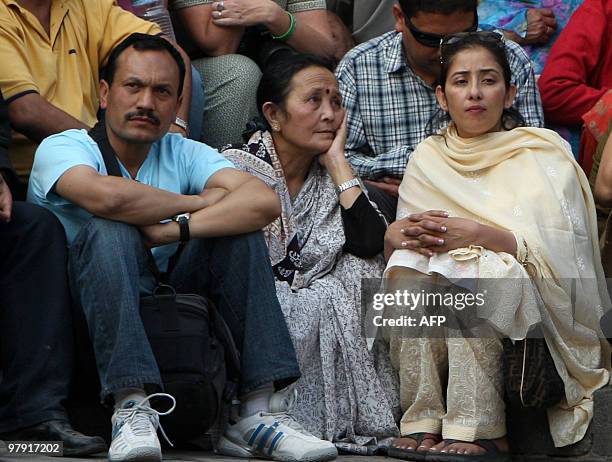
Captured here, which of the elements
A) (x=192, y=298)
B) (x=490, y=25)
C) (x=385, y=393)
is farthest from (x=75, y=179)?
(x=490, y=25)

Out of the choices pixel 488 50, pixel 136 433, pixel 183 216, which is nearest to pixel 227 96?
pixel 488 50

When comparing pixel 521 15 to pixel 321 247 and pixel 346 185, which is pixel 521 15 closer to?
pixel 346 185

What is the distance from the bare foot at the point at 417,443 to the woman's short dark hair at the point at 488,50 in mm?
1203

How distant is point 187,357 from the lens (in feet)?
13.7

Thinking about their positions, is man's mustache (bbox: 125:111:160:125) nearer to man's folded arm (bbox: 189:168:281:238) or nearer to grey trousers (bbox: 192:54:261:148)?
man's folded arm (bbox: 189:168:281:238)

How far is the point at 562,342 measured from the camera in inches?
181

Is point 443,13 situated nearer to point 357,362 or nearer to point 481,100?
point 481,100

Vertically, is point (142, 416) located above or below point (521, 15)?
below

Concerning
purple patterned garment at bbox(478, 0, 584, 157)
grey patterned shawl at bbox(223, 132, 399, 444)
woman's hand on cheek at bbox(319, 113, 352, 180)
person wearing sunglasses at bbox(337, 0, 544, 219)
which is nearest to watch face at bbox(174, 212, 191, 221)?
grey patterned shawl at bbox(223, 132, 399, 444)

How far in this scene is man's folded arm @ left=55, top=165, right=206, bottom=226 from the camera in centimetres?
Answer: 427

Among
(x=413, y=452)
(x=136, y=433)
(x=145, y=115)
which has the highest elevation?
(x=145, y=115)

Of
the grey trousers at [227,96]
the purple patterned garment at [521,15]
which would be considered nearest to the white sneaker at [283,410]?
the grey trousers at [227,96]

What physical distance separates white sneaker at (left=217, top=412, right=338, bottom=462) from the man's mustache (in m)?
1.06

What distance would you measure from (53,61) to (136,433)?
1770 mm
